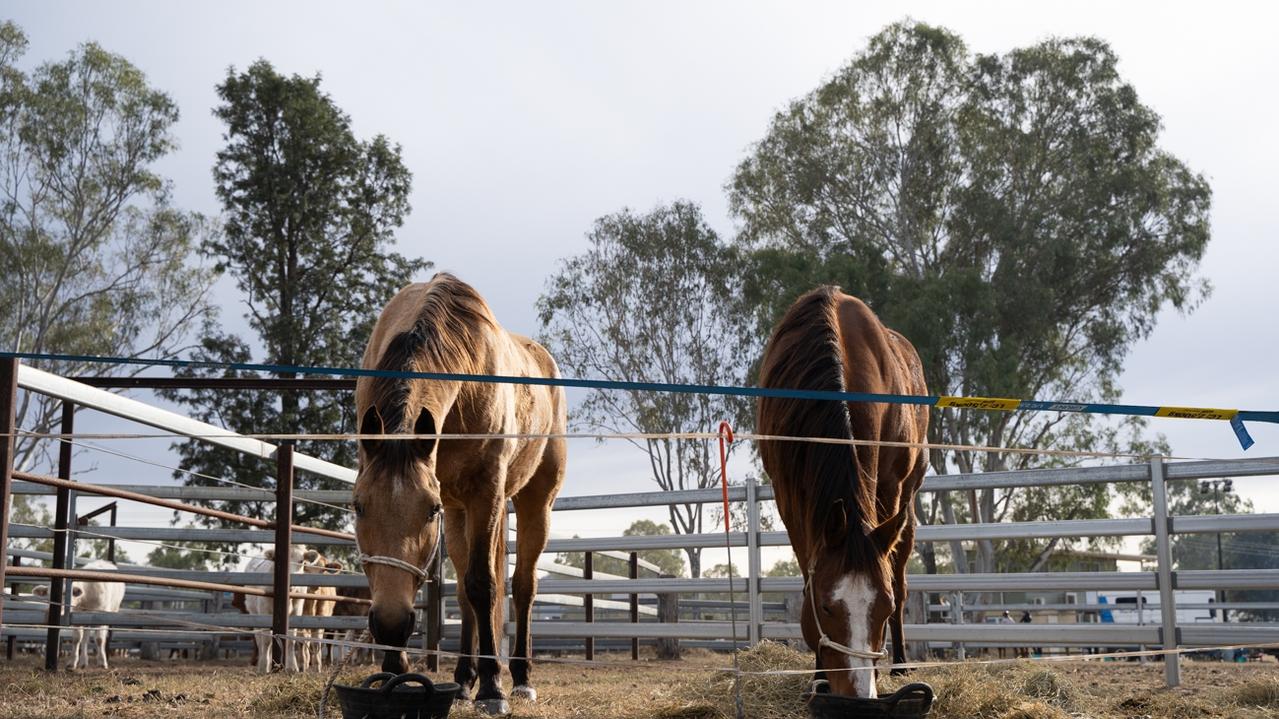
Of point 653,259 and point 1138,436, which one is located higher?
point 653,259

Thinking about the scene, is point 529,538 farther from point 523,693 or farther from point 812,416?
point 812,416

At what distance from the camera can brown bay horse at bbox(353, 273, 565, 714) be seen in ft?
12.6

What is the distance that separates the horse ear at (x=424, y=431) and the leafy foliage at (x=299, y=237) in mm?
19599

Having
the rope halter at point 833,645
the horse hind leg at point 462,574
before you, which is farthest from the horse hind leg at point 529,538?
the rope halter at point 833,645

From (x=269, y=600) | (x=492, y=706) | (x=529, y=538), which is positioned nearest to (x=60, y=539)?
(x=529, y=538)

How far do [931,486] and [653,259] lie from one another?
2318 cm

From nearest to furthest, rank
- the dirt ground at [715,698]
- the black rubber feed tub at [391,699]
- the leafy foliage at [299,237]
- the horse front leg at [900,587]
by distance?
the black rubber feed tub at [391,699] → the dirt ground at [715,698] → the horse front leg at [900,587] → the leafy foliage at [299,237]

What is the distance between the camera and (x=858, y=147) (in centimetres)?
2977

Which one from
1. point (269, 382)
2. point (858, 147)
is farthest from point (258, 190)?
point (269, 382)

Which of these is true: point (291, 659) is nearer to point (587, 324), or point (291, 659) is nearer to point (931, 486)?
point (931, 486)

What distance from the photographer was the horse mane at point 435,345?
164 inches

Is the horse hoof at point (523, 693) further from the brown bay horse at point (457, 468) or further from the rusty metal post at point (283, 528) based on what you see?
the rusty metal post at point (283, 528)

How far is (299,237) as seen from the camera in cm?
2559

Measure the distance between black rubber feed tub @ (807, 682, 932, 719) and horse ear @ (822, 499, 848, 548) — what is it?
566mm
